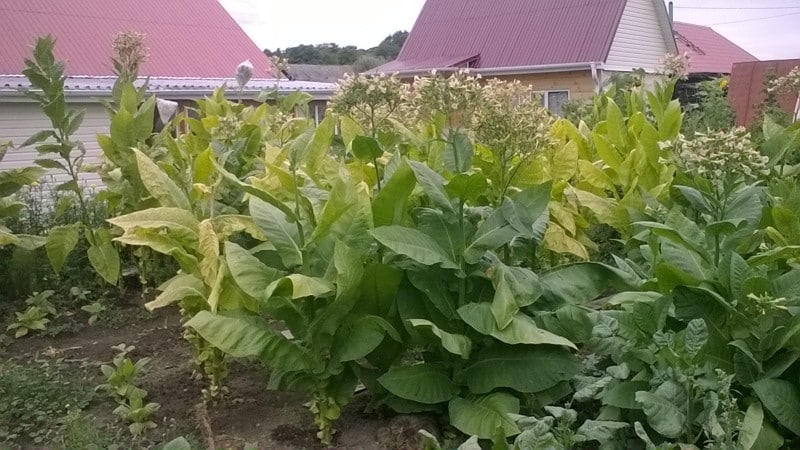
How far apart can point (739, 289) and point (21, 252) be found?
12.4 feet

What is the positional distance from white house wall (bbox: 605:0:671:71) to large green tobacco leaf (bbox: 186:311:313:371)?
16735 millimetres

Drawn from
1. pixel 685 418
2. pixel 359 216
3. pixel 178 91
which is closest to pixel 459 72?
pixel 359 216

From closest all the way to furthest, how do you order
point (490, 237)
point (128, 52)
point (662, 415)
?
point (662, 415) < point (490, 237) < point (128, 52)

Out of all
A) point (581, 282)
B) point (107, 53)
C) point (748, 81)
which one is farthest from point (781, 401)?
point (107, 53)

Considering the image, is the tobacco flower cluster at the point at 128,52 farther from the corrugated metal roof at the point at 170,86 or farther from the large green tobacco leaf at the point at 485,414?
the corrugated metal roof at the point at 170,86

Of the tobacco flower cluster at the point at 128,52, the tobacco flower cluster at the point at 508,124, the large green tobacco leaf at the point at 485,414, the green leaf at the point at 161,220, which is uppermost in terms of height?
the tobacco flower cluster at the point at 128,52

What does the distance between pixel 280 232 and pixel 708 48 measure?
26.7 metres

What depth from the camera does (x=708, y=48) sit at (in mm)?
26188

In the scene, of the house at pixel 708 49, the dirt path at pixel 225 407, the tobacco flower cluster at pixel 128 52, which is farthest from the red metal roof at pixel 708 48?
the dirt path at pixel 225 407

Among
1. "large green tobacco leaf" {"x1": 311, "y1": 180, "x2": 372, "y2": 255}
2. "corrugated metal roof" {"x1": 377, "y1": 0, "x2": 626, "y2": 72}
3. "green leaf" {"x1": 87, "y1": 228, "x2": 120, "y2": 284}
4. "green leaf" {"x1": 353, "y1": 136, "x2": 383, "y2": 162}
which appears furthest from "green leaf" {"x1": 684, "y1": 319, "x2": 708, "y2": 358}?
"corrugated metal roof" {"x1": 377, "y1": 0, "x2": 626, "y2": 72}

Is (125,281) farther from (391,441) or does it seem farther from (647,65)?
(647,65)

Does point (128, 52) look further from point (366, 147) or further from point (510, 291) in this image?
point (510, 291)

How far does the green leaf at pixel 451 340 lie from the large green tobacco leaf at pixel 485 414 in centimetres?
18

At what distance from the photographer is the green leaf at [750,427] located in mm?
2246
